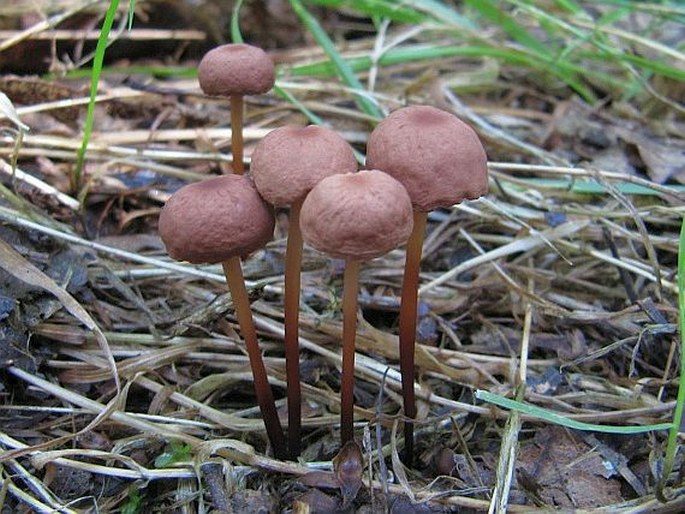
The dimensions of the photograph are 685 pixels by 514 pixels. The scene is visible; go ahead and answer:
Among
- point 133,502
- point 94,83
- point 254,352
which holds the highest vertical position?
point 94,83

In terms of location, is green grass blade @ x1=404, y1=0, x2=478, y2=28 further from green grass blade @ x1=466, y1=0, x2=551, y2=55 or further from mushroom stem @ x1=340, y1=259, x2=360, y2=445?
mushroom stem @ x1=340, y1=259, x2=360, y2=445

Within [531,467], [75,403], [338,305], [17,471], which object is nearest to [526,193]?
[338,305]

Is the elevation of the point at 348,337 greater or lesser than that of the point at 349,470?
greater

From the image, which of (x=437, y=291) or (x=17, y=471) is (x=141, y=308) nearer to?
(x=17, y=471)

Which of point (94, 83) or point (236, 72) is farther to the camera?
point (94, 83)

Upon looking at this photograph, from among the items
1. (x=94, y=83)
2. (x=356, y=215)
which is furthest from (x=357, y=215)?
(x=94, y=83)

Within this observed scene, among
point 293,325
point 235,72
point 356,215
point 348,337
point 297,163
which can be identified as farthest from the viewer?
point 235,72

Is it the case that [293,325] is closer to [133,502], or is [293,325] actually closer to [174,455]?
[174,455]
